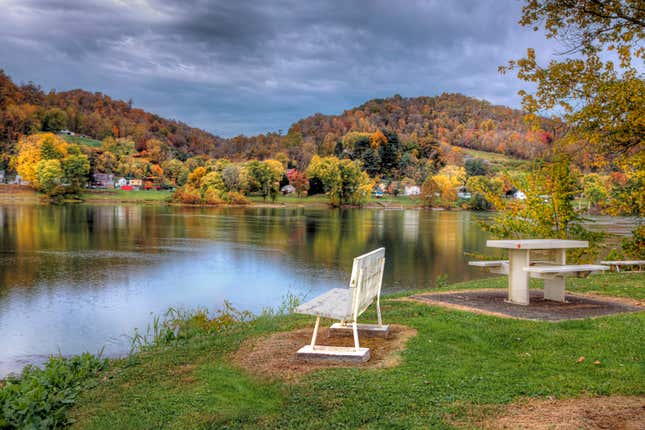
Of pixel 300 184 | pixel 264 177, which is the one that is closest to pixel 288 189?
pixel 300 184

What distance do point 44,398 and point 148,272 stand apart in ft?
52.7

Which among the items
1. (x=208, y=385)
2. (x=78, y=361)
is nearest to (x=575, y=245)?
(x=208, y=385)

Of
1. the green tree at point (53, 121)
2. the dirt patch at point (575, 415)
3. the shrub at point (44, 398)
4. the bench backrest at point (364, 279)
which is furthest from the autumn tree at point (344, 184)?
the green tree at point (53, 121)

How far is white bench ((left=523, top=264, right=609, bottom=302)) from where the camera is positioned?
8195 millimetres

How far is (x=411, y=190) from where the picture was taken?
11662 centimetres

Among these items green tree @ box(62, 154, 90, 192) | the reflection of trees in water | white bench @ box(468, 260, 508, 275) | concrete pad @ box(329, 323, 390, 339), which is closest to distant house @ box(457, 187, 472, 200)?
the reflection of trees in water

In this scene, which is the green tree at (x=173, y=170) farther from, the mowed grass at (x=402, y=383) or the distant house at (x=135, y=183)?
the mowed grass at (x=402, y=383)

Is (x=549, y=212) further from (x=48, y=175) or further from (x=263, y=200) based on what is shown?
(x=48, y=175)

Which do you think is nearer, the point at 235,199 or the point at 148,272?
the point at 148,272

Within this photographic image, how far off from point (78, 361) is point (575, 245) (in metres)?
8.34

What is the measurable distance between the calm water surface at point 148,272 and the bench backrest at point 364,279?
6.48 m

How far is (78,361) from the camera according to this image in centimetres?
713

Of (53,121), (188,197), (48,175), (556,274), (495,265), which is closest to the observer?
(556,274)

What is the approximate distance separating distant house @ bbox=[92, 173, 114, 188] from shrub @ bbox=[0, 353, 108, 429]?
105 m
